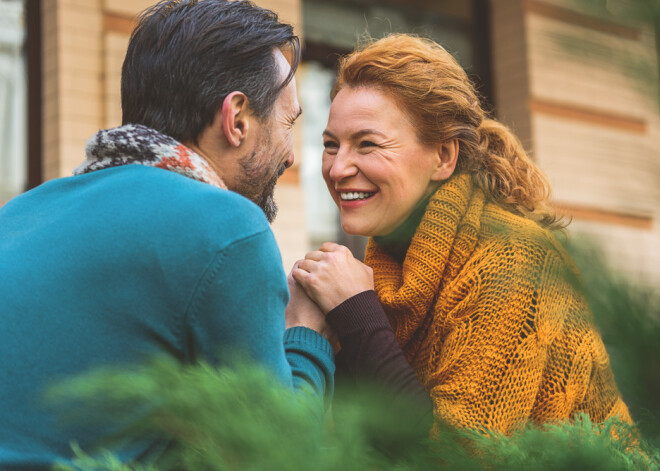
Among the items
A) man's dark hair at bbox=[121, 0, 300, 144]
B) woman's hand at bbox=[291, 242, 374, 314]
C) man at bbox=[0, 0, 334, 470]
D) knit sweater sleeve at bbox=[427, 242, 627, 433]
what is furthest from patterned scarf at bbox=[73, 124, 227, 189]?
knit sweater sleeve at bbox=[427, 242, 627, 433]

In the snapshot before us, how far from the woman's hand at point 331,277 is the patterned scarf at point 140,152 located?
42 centimetres

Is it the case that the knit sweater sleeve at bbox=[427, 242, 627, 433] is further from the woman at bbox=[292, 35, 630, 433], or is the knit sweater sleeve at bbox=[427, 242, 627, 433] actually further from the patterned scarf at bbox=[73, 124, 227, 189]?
the patterned scarf at bbox=[73, 124, 227, 189]

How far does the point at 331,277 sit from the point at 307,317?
126 millimetres

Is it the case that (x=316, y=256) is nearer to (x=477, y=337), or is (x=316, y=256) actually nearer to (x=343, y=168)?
(x=343, y=168)

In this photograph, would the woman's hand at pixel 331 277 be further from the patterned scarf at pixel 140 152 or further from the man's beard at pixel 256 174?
the patterned scarf at pixel 140 152

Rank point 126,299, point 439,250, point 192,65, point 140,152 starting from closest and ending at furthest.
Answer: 1. point 126,299
2. point 140,152
3. point 192,65
4. point 439,250

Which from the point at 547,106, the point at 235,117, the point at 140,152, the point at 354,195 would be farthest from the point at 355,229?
the point at 547,106

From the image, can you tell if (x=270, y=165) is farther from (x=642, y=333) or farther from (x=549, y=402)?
(x=642, y=333)

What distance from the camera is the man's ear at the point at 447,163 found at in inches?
91.0

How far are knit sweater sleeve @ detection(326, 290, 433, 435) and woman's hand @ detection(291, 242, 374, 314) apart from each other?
26 millimetres

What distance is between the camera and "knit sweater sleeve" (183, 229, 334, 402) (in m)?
1.44

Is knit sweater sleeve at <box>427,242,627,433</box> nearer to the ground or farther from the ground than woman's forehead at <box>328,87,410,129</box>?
nearer to the ground

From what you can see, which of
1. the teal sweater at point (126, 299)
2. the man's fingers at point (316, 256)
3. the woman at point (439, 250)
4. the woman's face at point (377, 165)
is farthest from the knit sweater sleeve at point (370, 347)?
the teal sweater at point (126, 299)

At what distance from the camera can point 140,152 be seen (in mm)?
1722
